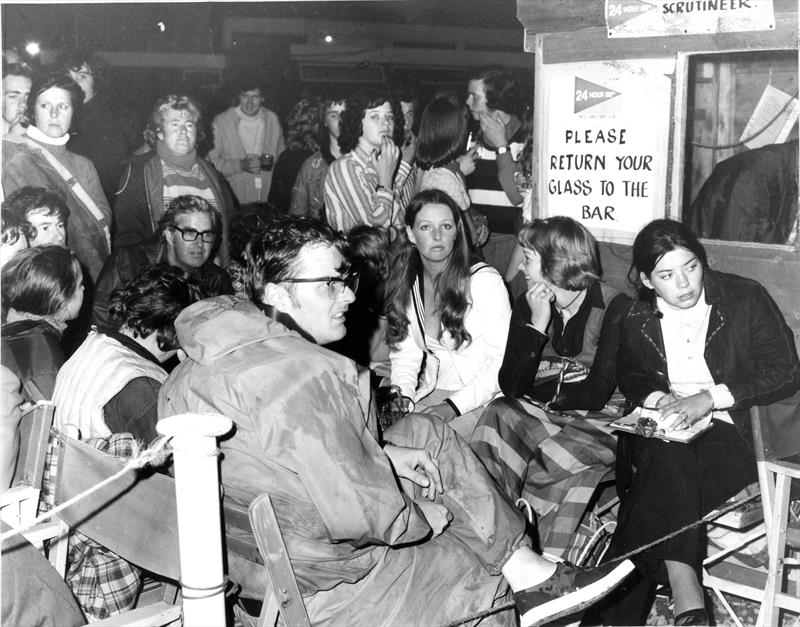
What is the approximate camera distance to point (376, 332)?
15.7 feet

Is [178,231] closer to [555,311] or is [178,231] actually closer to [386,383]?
[386,383]

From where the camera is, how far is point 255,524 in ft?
7.40

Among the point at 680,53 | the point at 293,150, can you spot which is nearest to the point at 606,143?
the point at 680,53

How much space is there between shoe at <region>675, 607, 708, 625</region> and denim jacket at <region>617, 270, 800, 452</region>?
0.74 meters

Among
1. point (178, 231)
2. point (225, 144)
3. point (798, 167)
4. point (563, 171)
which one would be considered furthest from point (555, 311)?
point (225, 144)

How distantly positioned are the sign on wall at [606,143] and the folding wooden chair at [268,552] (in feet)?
7.77

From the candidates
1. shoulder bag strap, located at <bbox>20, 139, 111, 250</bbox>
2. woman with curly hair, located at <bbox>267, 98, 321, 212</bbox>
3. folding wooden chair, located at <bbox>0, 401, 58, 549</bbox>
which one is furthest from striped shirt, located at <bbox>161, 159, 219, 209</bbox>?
folding wooden chair, located at <bbox>0, 401, 58, 549</bbox>

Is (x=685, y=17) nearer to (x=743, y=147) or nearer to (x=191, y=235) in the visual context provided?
(x=743, y=147)

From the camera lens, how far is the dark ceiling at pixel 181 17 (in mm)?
4633

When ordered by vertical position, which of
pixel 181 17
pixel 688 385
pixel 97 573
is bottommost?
pixel 97 573

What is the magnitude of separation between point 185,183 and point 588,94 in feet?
7.60

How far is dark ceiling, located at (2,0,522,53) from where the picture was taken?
182 inches

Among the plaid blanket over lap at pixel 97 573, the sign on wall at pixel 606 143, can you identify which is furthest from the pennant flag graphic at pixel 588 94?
the plaid blanket over lap at pixel 97 573

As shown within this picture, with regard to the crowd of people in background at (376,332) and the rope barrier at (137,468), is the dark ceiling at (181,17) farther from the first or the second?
the rope barrier at (137,468)
